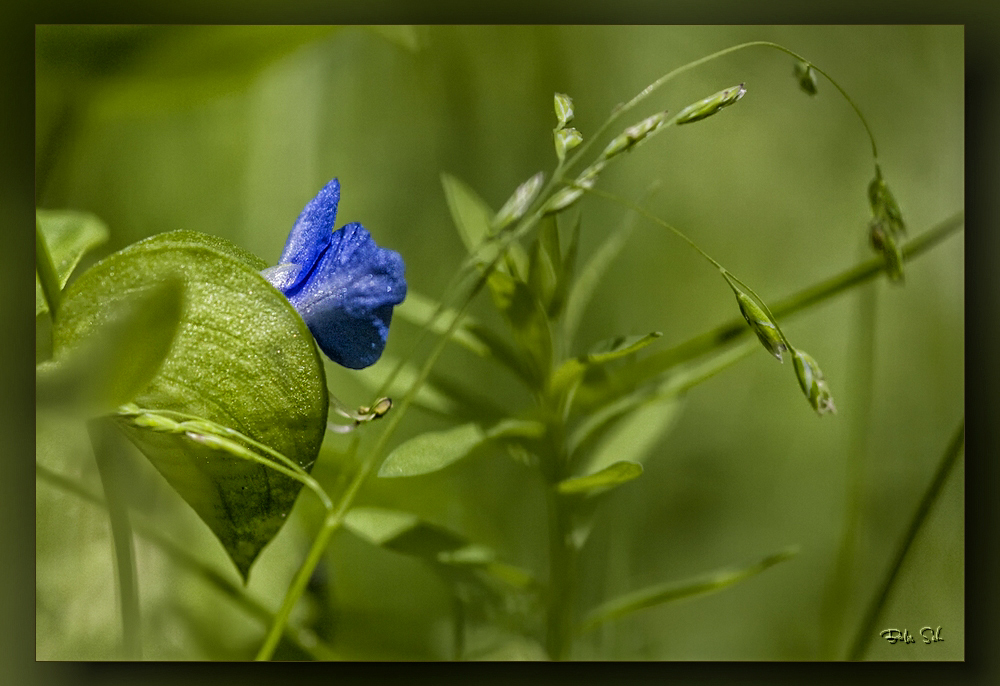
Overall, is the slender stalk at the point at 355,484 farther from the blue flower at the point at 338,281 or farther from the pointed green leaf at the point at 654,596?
the pointed green leaf at the point at 654,596

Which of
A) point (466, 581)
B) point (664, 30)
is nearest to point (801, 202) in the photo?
point (664, 30)

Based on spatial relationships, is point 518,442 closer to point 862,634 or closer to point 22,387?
point 862,634

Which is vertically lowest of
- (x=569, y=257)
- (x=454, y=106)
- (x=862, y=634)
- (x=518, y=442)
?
(x=862, y=634)

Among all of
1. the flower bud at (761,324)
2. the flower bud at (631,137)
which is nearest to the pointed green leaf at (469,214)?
the flower bud at (631,137)

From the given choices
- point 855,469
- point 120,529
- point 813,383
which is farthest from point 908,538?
point 120,529

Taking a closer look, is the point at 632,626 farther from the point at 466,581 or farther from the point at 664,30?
the point at 664,30

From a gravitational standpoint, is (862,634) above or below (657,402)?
below
